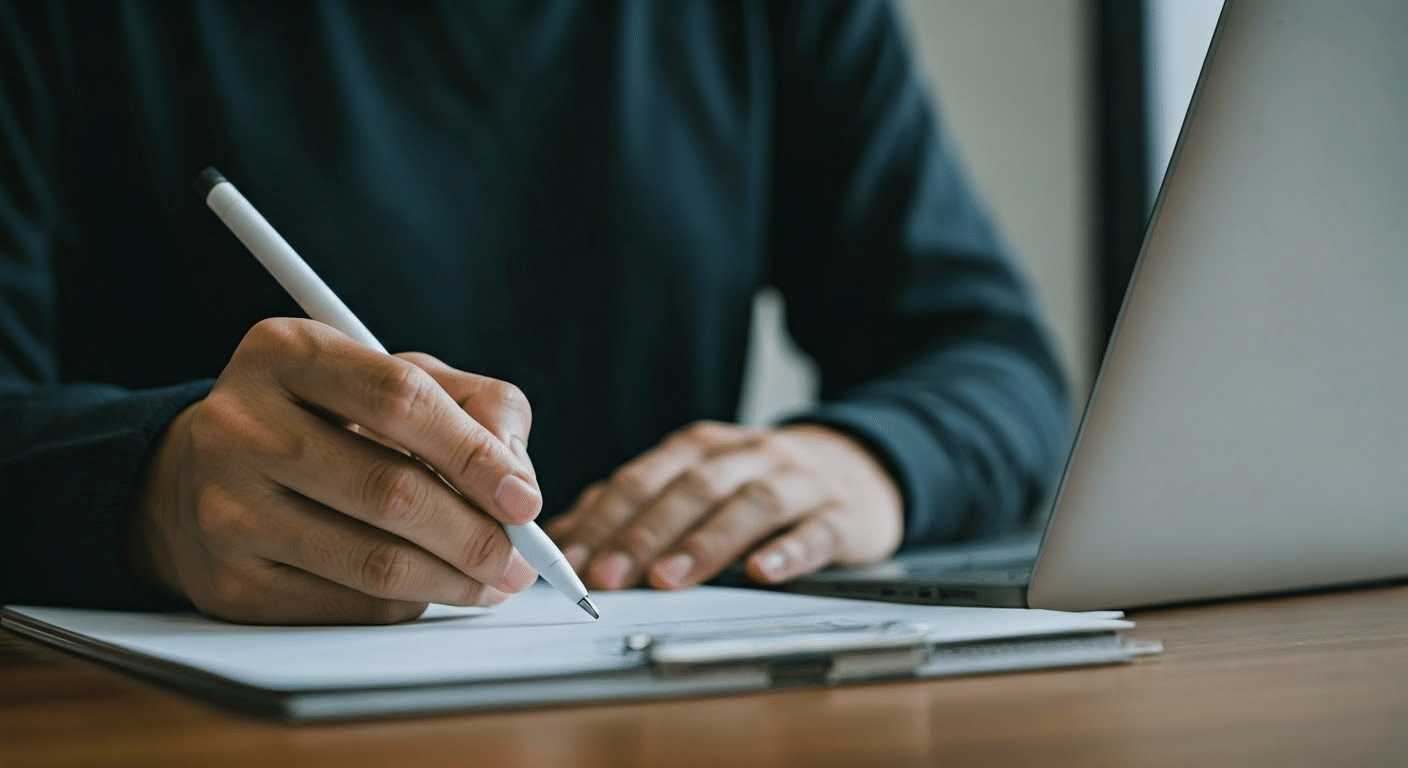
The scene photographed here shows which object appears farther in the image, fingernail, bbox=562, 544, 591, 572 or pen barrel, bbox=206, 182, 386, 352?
fingernail, bbox=562, 544, 591, 572

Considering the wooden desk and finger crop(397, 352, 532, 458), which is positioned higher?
finger crop(397, 352, 532, 458)

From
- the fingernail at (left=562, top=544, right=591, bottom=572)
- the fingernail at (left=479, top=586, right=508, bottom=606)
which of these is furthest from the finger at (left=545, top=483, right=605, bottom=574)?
the fingernail at (left=479, top=586, right=508, bottom=606)

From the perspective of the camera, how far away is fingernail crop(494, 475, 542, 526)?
1.18 ft

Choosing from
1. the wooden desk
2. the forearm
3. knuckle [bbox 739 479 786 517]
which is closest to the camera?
the wooden desk

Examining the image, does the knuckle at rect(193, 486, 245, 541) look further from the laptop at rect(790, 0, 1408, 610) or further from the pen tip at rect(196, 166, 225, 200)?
the laptop at rect(790, 0, 1408, 610)

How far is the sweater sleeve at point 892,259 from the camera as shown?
81 cm

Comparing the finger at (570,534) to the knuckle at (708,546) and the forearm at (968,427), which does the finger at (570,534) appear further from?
the forearm at (968,427)

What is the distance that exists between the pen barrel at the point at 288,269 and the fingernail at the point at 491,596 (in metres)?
0.09

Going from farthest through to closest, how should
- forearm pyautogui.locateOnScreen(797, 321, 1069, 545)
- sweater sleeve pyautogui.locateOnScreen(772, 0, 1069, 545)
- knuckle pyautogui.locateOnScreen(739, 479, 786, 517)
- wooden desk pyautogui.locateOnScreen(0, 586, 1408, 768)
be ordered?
1. sweater sleeve pyautogui.locateOnScreen(772, 0, 1069, 545)
2. forearm pyautogui.locateOnScreen(797, 321, 1069, 545)
3. knuckle pyautogui.locateOnScreen(739, 479, 786, 517)
4. wooden desk pyautogui.locateOnScreen(0, 586, 1408, 768)

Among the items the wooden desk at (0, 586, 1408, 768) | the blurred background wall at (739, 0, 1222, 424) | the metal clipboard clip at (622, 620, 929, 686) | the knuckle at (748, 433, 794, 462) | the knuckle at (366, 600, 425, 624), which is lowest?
the wooden desk at (0, 586, 1408, 768)

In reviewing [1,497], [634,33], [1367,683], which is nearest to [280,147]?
[634,33]

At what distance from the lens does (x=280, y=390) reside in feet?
1.28

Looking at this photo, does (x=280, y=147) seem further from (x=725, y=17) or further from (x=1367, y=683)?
(x=1367, y=683)

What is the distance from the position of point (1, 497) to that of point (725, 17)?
0.66m
